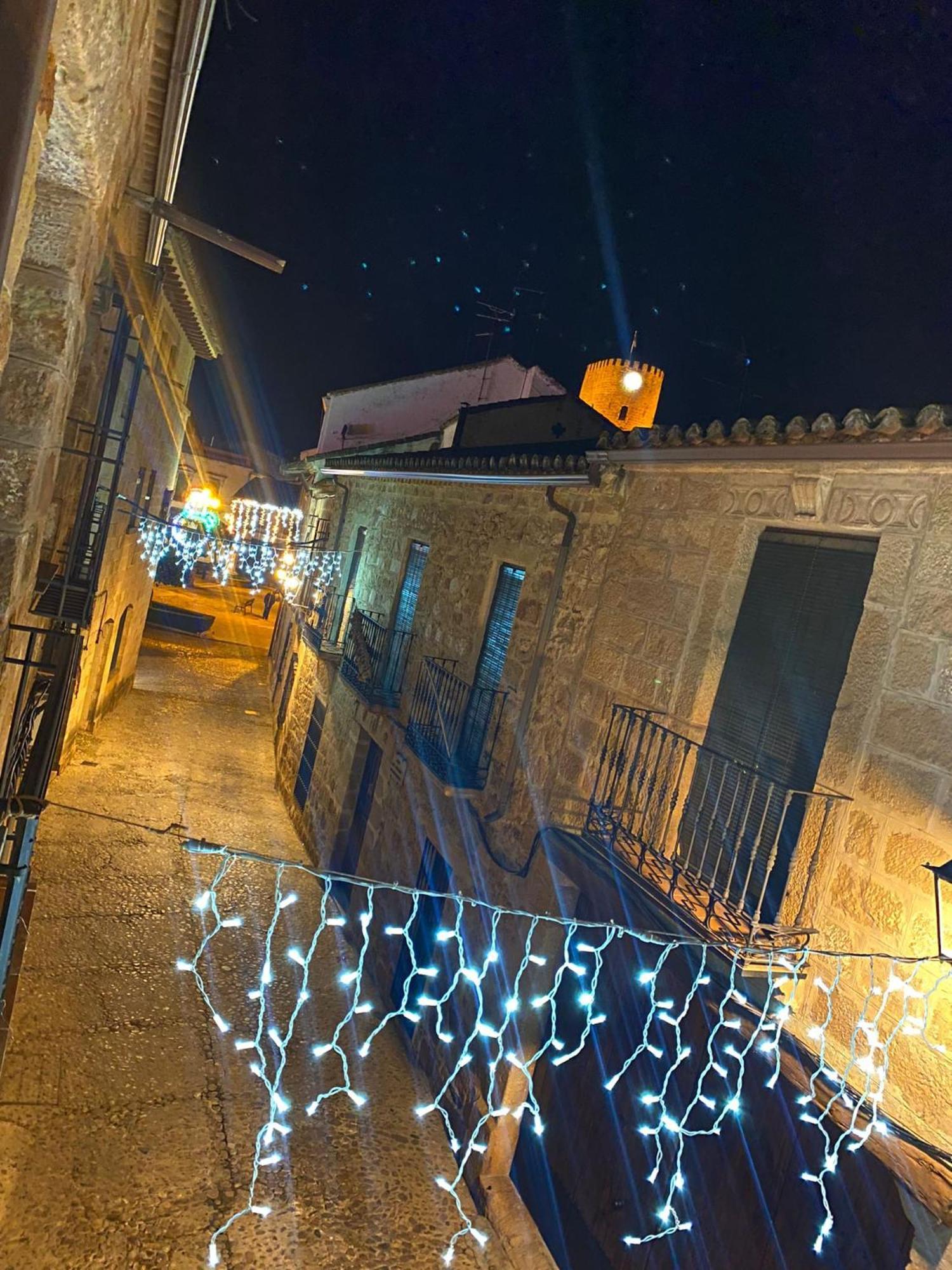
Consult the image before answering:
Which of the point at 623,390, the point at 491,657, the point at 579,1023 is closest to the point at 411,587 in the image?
the point at 491,657

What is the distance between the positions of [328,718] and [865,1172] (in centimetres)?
887

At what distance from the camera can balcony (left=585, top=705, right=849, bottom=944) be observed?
4035 millimetres

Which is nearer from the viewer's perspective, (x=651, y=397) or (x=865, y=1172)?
(x=865, y=1172)

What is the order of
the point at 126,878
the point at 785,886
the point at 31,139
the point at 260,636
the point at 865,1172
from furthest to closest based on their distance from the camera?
1. the point at 260,636
2. the point at 126,878
3. the point at 785,886
4. the point at 865,1172
5. the point at 31,139

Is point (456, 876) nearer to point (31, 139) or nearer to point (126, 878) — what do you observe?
point (126, 878)

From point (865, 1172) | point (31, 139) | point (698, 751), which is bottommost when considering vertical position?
point (865, 1172)

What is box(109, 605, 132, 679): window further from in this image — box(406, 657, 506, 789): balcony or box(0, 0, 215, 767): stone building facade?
box(0, 0, 215, 767): stone building facade

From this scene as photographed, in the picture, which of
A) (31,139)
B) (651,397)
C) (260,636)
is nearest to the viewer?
(31,139)

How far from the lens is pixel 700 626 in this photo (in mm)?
5184

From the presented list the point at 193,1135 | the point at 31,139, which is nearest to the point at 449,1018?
the point at 193,1135

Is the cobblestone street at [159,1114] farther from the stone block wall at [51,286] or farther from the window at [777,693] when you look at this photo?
the window at [777,693]

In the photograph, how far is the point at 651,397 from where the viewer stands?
1766 cm

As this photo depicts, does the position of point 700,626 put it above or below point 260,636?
above

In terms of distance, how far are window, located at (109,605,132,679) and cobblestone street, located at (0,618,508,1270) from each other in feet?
12.9
